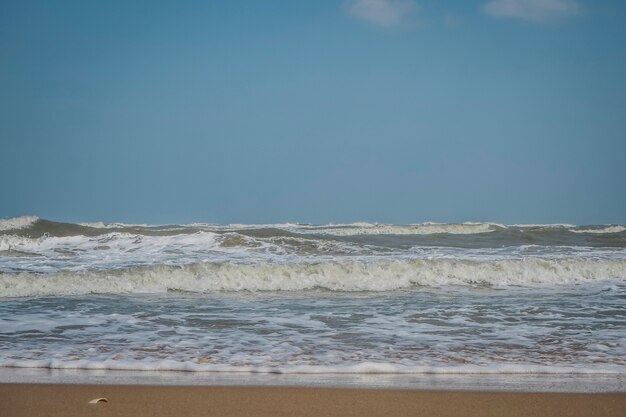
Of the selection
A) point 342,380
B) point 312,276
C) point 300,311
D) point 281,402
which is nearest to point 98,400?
point 281,402

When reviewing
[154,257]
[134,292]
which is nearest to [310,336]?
[134,292]

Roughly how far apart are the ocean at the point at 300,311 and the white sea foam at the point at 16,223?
4808 millimetres

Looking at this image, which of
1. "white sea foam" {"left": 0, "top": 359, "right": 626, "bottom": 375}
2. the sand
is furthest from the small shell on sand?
"white sea foam" {"left": 0, "top": 359, "right": 626, "bottom": 375}

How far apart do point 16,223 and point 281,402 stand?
2002 cm

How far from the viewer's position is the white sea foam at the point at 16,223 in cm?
2103

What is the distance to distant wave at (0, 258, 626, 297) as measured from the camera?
35.0 feet

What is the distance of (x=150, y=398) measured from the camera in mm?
4137

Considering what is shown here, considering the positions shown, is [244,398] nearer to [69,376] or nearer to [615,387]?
[69,376]

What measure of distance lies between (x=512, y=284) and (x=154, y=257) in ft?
25.2

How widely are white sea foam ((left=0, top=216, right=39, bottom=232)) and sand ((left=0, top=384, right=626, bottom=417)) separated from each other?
59.8 feet

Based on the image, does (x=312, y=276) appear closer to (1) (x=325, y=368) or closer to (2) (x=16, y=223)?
(1) (x=325, y=368)

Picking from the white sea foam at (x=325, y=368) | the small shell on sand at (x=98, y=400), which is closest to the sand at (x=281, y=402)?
the small shell on sand at (x=98, y=400)

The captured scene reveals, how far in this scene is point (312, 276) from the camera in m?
11.8

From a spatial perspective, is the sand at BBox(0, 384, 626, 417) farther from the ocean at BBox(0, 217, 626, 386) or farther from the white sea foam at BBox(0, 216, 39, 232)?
the white sea foam at BBox(0, 216, 39, 232)
